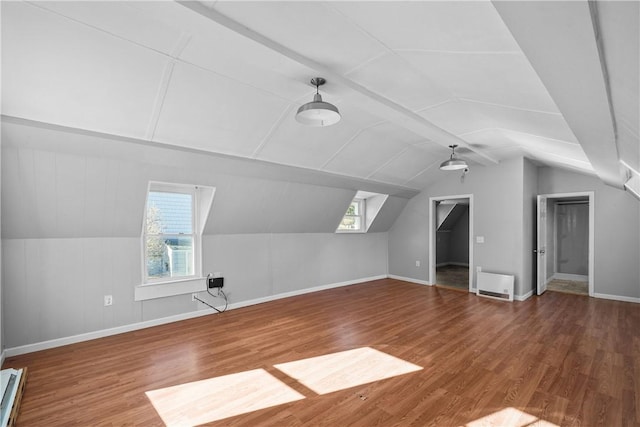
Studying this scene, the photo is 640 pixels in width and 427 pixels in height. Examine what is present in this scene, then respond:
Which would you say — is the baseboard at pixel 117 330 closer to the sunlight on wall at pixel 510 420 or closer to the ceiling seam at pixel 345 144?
the ceiling seam at pixel 345 144

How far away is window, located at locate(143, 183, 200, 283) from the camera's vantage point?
429 centimetres

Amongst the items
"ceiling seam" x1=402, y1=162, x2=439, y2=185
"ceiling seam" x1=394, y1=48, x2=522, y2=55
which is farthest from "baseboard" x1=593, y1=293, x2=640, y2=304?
"ceiling seam" x1=394, y1=48, x2=522, y2=55

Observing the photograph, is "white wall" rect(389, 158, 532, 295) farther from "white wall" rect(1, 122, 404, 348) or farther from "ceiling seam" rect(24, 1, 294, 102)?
"ceiling seam" rect(24, 1, 294, 102)

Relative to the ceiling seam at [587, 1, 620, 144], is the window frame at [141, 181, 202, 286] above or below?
below

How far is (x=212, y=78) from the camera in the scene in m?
2.71

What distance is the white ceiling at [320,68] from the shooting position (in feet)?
4.88

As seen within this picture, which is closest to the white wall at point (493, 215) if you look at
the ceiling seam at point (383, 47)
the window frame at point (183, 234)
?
the ceiling seam at point (383, 47)

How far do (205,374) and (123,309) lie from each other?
73.5 inches

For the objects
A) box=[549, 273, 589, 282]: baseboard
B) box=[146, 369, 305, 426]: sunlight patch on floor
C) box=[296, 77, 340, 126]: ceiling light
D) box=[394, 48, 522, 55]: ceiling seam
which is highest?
box=[394, 48, 522, 55]: ceiling seam

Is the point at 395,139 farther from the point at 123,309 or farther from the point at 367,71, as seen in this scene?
the point at 123,309

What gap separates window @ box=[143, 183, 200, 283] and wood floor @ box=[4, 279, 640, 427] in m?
0.82

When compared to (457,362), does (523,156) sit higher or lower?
higher

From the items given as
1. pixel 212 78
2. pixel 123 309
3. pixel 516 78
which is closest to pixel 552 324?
pixel 516 78

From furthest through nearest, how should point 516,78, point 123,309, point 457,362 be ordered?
point 123,309 < point 457,362 < point 516,78
